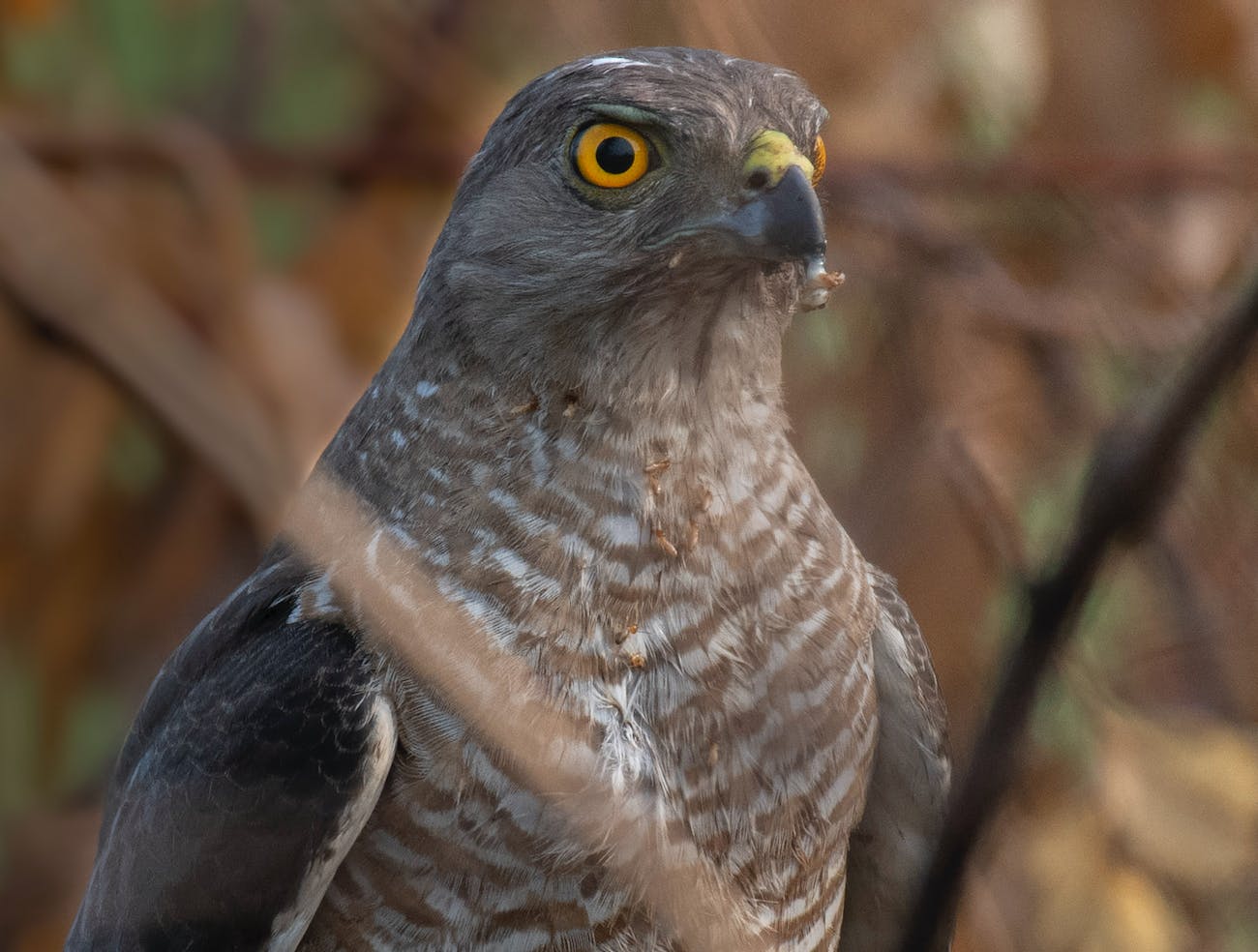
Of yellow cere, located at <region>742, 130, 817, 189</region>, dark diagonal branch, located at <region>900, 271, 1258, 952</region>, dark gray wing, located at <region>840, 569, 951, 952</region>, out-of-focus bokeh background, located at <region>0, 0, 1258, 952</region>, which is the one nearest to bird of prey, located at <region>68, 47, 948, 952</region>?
yellow cere, located at <region>742, 130, 817, 189</region>

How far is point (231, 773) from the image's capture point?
208 cm

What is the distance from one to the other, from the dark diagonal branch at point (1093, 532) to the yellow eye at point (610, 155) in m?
1.40

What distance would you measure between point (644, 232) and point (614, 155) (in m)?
0.13

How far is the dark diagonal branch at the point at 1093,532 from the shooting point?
62cm

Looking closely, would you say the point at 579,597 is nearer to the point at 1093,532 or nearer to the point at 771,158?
the point at 771,158

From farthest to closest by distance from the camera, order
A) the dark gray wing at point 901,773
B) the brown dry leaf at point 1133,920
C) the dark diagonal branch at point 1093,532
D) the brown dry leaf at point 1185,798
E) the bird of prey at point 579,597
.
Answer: the brown dry leaf at point 1133,920, the brown dry leaf at point 1185,798, the dark gray wing at point 901,773, the bird of prey at point 579,597, the dark diagonal branch at point 1093,532

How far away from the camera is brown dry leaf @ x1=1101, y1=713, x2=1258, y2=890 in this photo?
117 inches

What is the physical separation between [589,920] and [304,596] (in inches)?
25.1

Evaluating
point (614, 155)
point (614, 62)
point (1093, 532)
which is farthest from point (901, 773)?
point (1093, 532)

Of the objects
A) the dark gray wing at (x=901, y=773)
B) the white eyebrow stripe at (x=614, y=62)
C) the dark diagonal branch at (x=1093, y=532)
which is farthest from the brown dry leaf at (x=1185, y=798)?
the dark diagonal branch at (x=1093, y=532)

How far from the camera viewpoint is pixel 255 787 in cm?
205

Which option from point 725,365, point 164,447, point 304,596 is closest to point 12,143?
point 164,447

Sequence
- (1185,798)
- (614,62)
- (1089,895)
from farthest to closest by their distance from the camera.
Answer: (1089,895), (1185,798), (614,62)

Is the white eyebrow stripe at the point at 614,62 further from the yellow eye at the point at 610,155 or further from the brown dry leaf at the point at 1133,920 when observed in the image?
the brown dry leaf at the point at 1133,920
